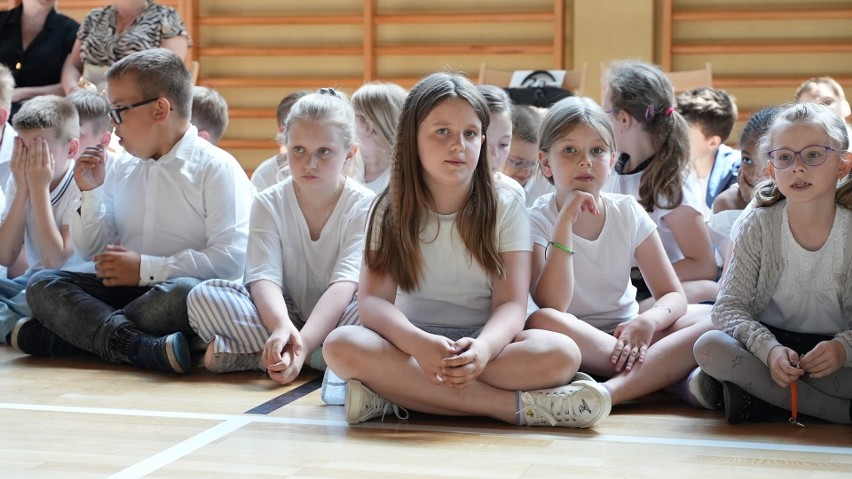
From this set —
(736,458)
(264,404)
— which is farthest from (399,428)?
(736,458)

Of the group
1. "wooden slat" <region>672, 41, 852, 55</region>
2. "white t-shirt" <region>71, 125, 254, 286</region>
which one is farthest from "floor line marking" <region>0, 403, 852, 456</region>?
"wooden slat" <region>672, 41, 852, 55</region>

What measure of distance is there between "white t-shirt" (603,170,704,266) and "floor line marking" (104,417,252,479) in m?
1.12

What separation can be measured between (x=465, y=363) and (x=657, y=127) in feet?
3.40

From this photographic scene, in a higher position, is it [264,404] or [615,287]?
[615,287]

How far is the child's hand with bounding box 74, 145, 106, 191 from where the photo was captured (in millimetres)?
2375

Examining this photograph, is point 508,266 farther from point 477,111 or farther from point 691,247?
point 691,247

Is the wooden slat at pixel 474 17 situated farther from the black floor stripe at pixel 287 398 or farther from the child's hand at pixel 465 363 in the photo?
the child's hand at pixel 465 363

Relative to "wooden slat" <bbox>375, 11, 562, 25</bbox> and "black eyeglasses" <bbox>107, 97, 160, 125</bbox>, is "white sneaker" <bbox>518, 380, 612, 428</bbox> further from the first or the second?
"wooden slat" <bbox>375, 11, 562, 25</bbox>

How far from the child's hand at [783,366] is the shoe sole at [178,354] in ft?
3.95

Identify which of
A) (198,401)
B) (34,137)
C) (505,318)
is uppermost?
(34,137)

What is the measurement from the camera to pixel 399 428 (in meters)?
1.72

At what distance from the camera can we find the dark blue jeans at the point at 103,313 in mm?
2258

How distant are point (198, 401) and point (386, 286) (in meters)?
0.43

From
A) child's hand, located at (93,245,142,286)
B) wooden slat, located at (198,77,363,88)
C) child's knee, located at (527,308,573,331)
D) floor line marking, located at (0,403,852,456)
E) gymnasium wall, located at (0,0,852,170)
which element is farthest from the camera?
wooden slat, located at (198,77,363,88)
